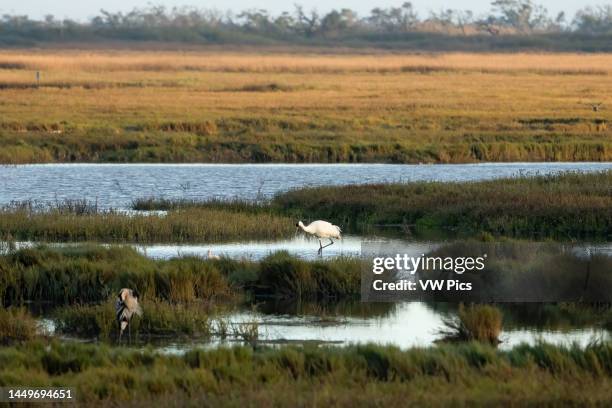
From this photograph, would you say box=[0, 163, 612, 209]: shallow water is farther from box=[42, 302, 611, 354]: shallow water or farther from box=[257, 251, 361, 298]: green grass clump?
box=[42, 302, 611, 354]: shallow water

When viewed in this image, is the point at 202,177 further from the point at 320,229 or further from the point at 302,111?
the point at 302,111

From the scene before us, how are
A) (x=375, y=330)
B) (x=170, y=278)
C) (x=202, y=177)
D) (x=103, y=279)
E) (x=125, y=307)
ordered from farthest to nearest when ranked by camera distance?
(x=202, y=177), (x=103, y=279), (x=170, y=278), (x=375, y=330), (x=125, y=307)

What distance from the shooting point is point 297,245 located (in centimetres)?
2056

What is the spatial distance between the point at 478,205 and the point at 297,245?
3.48 meters

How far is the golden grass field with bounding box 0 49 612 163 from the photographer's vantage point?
121ft

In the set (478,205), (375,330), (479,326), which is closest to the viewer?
(479,326)

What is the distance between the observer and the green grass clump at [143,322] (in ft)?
44.8

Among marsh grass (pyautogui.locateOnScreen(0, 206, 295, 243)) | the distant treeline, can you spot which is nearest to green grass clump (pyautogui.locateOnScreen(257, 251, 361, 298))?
marsh grass (pyautogui.locateOnScreen(0, 206, 295, 243))

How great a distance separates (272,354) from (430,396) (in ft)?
6.01

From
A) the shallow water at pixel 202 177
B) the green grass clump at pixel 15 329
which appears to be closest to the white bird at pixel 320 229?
the green grass clump at pixel 15 329

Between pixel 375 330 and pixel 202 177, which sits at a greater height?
pixel 375 330

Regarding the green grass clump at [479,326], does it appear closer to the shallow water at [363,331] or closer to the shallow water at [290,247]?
the shallow water at [363,331]

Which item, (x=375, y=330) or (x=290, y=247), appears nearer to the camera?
(x=375, y=330)

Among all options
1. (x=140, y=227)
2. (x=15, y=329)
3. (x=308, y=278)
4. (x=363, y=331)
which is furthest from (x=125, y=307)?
(x=140, y=227)
